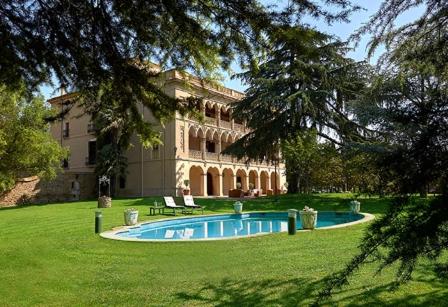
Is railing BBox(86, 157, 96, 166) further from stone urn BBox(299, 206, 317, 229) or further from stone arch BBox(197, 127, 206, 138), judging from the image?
stone urn BBox(299, 206, 317, 229)

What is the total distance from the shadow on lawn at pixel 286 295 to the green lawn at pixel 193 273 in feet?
0.04

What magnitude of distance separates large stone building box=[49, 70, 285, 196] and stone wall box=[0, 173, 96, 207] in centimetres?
74

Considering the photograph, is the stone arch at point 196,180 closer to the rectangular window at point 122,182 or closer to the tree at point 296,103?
Result: the rectangular window at point 122,182

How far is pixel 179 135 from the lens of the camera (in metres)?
37.6

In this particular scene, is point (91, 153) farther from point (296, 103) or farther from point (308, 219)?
point (308, 219)

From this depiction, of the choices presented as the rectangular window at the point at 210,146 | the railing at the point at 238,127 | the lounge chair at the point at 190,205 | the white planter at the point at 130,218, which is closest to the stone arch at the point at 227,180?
the rectangular window at the point at 210,146

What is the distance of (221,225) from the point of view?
18062mm

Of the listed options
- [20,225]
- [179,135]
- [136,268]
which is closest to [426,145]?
[136,268]

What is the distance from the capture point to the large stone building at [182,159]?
37.4 meters

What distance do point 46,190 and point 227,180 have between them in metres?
→ 16.9

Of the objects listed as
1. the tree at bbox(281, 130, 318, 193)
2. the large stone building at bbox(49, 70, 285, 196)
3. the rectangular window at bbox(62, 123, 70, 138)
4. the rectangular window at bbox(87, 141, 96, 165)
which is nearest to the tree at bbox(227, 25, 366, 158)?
the tree at bbox(281, 130, 318, 193)

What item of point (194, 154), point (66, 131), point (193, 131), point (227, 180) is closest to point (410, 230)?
point (194, 154)

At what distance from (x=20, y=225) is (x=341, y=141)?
63.1 ft

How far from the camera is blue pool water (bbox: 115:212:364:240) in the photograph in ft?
49.1
